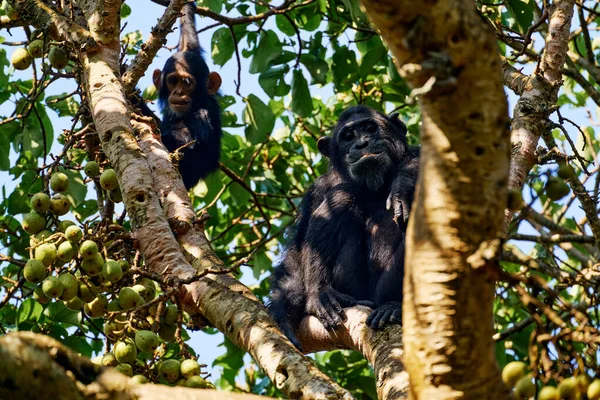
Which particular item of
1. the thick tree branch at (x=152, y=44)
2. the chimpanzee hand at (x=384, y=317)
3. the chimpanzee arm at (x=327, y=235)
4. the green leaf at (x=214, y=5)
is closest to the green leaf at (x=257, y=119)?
the green leaf at (x=214, y=5)

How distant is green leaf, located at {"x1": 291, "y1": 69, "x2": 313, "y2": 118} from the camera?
745 cm

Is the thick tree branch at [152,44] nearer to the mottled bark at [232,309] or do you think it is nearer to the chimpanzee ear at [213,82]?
the mottled bark at [232,309]

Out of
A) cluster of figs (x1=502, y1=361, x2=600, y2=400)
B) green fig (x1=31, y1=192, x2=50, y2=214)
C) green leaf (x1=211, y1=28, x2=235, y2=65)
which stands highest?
green leaf (x1=211, y1=28, x2=235, y2=65)

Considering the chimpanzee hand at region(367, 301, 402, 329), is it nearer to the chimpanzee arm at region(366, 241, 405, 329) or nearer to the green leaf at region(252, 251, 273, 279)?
the chimpanzee arm at region(366, 241, 405, 329)

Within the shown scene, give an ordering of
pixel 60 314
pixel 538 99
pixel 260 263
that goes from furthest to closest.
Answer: pixel 260 263 < pixel 60 314 < pixel 538 99

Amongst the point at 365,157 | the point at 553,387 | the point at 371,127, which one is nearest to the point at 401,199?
the point at 365,157

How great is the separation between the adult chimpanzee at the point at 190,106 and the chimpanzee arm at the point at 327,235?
2143mm

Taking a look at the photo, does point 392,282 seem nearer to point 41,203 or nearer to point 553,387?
point 41,203

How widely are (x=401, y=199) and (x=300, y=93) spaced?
89.9 inches

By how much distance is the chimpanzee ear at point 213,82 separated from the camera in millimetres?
9695

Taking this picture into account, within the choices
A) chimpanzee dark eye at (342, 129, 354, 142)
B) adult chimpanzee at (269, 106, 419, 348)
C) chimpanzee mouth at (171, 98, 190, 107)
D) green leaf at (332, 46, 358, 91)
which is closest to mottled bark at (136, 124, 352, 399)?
adult chimpanzee at (269, 106, 419, 348)

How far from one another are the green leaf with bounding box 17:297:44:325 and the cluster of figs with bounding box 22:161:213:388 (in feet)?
4.68

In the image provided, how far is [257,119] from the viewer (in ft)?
24.6

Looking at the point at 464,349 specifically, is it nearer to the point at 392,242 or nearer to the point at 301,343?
the point at 301,343
